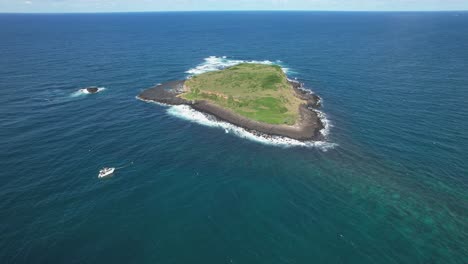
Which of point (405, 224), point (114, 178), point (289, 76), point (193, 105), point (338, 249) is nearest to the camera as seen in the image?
point (338, 249)

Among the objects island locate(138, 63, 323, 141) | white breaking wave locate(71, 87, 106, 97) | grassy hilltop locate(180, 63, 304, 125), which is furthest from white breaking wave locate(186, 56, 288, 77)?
white breaking wave locate(71, 87, 106, 97)

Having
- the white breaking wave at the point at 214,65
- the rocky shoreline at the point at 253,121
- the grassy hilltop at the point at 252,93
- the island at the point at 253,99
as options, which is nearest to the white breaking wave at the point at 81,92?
the rocky shoreline at the point at 253,121

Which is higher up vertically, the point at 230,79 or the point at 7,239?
the point at 230,79

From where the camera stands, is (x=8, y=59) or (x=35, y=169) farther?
(x=8, y=59)

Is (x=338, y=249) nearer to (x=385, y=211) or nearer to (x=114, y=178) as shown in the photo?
(x=385, y=211)

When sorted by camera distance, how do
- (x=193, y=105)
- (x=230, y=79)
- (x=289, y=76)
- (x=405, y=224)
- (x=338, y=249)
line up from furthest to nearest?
(x=289, y=76) < (x=230, y=79) < (x=193, y=105) < (x=405, y=224) < (x=338, y=249)

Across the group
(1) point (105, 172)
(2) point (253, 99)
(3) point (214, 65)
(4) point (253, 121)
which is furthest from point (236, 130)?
(3) point (214, 65)

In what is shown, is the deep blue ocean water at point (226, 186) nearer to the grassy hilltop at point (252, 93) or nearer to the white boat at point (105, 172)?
the white boat at point (105, 172)

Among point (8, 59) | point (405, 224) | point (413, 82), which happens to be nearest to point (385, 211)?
point (405, 224)
